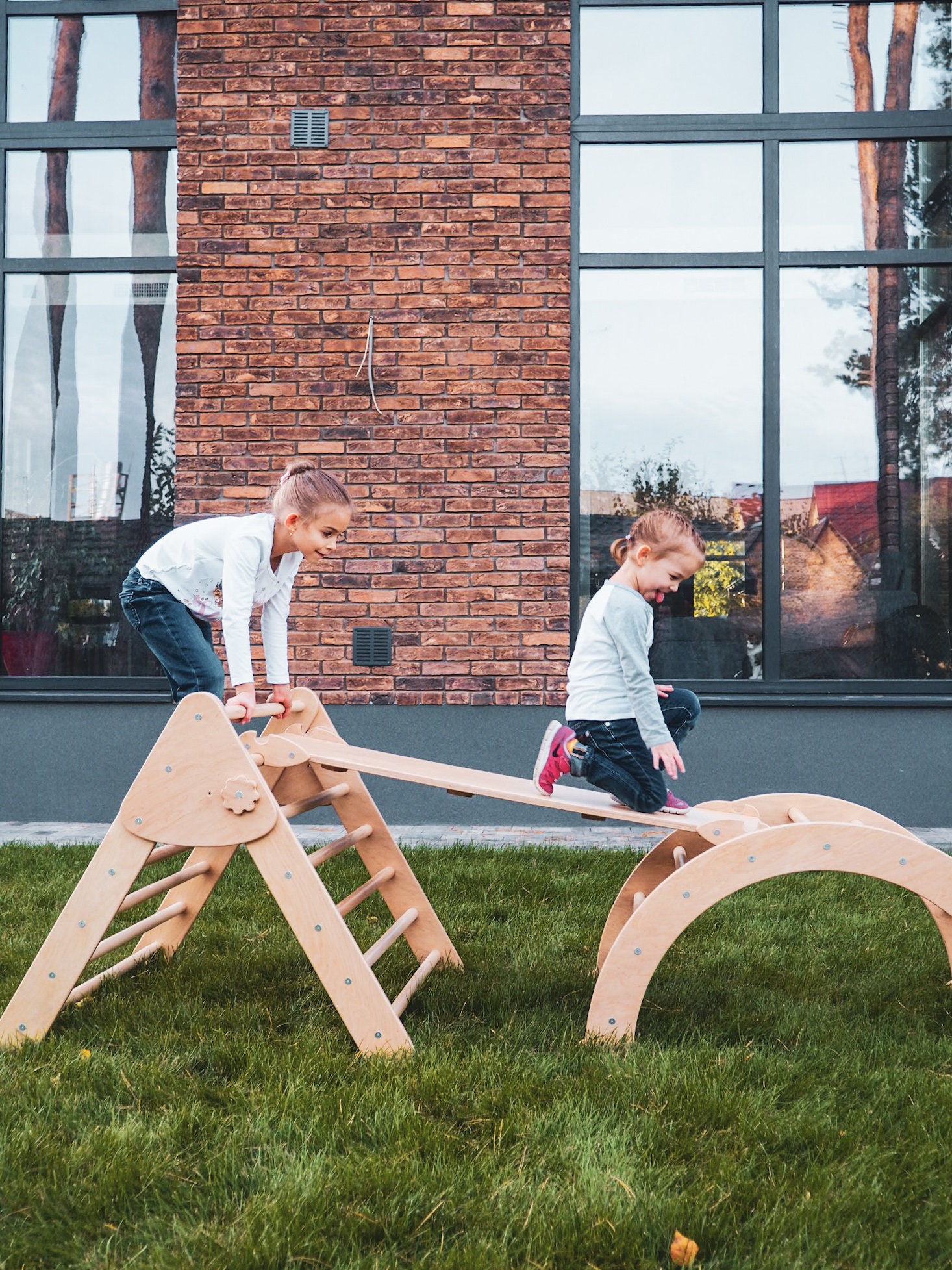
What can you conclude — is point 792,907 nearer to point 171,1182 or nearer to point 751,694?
point 751,694

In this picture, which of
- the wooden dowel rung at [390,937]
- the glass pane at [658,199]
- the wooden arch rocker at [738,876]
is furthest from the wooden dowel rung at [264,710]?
the glass pane at [658,199]

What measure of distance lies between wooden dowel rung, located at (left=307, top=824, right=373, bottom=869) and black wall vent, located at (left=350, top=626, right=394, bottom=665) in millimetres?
2707

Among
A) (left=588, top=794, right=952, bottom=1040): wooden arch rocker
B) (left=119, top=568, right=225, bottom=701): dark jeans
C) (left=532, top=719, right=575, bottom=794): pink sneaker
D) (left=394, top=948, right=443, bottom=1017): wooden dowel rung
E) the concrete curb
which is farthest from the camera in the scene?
the concrete curb

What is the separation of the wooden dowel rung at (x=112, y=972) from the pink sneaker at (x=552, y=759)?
1.27 metres

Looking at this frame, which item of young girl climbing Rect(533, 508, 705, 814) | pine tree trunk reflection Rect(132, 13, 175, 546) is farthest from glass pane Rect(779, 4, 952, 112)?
young girl climbing Rect(533, 508, 705, 814)

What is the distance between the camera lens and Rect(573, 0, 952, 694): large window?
606 centimetres

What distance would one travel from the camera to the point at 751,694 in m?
5.99

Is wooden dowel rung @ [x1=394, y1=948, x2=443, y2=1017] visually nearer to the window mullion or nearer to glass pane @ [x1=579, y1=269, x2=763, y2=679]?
glass pane @ [x1=579, y1=269, x2=763, y2=679]

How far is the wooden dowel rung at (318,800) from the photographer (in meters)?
2.83

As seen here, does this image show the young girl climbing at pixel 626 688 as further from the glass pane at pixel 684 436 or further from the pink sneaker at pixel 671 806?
the glass pane at pixel 684 436

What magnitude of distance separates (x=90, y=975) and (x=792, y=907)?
2530mm

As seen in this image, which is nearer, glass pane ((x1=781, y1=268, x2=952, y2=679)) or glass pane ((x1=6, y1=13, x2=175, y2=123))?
glass pane ((x1=781, y1=268, x2=952, y2=679))

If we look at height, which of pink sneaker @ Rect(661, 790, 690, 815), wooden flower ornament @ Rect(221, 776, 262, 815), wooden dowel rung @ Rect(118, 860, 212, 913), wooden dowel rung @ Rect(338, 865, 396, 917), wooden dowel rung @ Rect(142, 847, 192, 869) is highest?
wooden flower ornament @ Rect(221, 776, 262, 815)

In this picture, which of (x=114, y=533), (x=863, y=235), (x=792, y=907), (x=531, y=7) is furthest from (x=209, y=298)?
(x=792, y=907)
